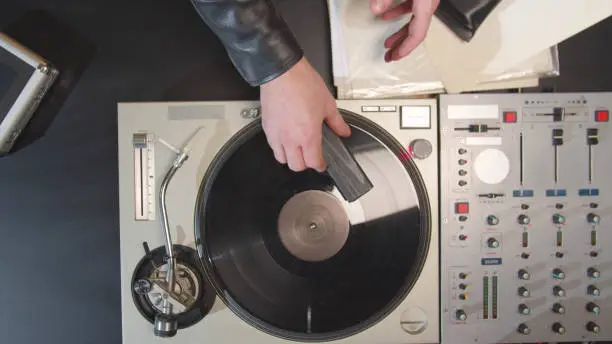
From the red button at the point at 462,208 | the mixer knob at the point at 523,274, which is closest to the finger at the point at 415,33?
the red button at the point at 462,208

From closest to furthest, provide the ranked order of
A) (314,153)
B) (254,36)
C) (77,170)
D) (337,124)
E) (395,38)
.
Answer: (254,36)
(314,153)
(337,124)
(395,38)
(77,170)

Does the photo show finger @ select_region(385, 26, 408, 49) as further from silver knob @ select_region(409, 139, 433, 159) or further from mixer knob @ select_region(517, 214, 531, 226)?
mixer knob @ select_region(517, 214, 531, 226)

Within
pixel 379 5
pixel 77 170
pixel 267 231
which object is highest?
pixel 379 5

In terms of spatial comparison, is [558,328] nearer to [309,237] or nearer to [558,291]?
[558,291]

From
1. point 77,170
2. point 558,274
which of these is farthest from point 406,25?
point 77,170

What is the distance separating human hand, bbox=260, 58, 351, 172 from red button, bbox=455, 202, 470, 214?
44 cm

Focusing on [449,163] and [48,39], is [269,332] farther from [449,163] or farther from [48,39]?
[48,39]

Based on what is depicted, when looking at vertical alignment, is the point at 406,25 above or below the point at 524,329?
above

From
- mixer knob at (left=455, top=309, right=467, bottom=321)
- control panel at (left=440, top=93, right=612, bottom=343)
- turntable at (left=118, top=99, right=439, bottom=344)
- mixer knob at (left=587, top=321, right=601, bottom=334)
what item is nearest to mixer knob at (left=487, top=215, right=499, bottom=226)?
control panel at (left=440, top=93, right=612, bottom=343)

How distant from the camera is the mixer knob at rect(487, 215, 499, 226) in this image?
1241 mm

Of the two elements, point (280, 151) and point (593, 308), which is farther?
point (593, 308)

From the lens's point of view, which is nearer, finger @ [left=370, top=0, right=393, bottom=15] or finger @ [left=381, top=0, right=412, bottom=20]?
finger @ [left=370, top=0, right=393, bottom=15]

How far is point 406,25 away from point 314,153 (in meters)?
0.45

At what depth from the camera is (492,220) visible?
4.07 ft
